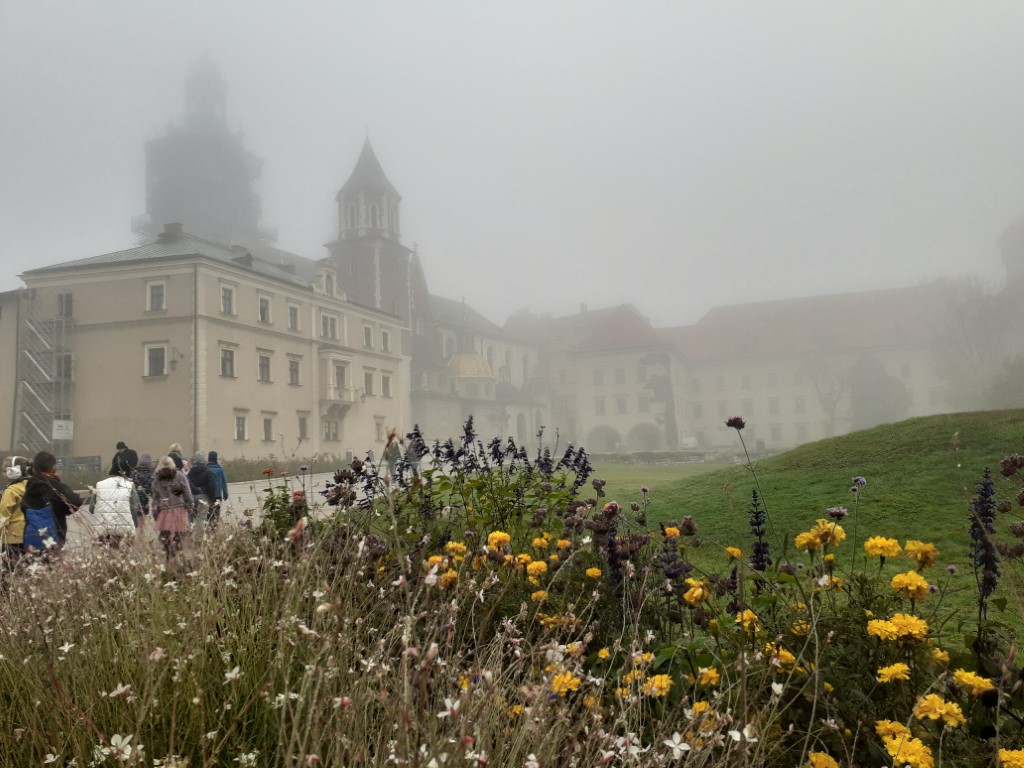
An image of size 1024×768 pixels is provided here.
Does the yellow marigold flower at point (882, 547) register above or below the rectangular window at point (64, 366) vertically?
below

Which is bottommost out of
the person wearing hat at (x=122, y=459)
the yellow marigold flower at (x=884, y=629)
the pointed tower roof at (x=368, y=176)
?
the yellow marigold flower at (x=884, y=629)

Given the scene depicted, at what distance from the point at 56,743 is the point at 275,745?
655 millimetres

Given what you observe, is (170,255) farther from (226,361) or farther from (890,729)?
(890,729)

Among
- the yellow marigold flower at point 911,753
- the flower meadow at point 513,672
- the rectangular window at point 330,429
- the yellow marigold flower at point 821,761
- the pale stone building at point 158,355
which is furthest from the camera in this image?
the rectangular window at point 330,429

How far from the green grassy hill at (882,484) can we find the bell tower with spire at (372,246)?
168ft

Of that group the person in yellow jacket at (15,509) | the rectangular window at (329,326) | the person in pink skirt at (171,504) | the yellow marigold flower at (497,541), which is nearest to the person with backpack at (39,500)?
the person in yellow jacket at (15,509)

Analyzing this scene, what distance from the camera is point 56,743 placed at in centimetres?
233

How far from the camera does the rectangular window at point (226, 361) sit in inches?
1441

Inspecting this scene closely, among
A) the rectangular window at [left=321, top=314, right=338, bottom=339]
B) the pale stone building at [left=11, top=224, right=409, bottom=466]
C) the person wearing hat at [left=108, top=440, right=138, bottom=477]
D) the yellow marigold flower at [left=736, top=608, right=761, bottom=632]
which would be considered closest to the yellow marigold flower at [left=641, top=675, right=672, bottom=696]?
the yellow marigold flower at [left=736, top=608, right=761, bottom=632]

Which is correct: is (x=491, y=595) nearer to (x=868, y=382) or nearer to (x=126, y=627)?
(x=126, y=627)

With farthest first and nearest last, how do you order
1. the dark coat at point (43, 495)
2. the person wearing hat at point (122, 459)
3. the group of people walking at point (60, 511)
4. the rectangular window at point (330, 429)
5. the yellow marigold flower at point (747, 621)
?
the rectangular window at point (330, 429) < the person wearing hat at point (122, 459) < the dark coat at point (43, 495) < the group of people walking at point (60, 511) < the yellow marigold flower at point (747, 621)

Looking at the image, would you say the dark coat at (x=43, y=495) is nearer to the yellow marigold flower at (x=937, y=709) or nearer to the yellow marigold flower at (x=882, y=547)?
the yellow marigold flower at (x=882, y=547)

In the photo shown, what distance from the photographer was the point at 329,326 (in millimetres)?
45219

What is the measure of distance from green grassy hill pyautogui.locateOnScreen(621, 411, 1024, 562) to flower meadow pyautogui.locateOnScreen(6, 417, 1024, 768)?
15.8 feet
